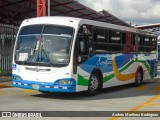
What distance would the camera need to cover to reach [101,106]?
11.4m

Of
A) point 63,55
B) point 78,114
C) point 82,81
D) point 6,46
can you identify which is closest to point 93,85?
point 82,81

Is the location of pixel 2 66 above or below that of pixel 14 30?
below

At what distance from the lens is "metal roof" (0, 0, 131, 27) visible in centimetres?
2705

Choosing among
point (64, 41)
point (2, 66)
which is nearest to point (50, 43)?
point (64, 41)

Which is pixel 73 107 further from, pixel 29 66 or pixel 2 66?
pixel 2 66

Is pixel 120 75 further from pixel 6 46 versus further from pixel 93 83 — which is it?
pixel 6 46

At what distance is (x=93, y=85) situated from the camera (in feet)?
45.3

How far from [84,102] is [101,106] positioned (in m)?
0.97

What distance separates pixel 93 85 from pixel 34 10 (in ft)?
59.5

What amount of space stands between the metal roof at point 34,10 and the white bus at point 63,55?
497 inches

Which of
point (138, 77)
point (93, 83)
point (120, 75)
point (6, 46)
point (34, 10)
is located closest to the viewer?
point (93, 83)

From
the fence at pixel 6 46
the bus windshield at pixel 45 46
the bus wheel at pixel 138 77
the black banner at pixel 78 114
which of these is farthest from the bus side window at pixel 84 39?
the fence at pixel 6 46

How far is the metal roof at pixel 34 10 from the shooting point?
27.0 meters

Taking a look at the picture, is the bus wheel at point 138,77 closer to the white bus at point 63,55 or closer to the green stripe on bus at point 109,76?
the green stripe on bus at point 109,76
